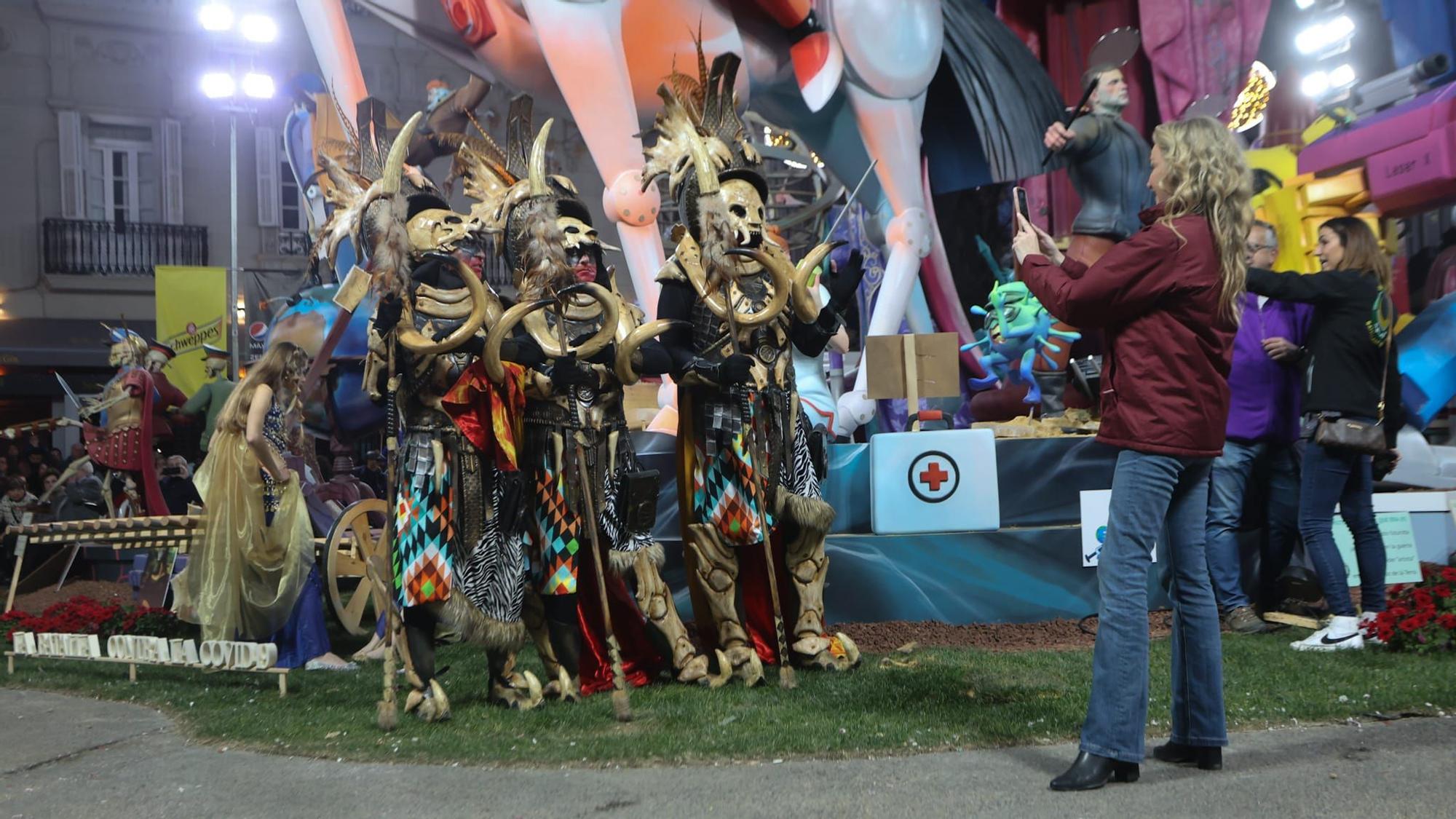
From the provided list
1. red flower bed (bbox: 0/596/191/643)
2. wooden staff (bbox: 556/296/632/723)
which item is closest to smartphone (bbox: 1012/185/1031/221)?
wooden staff (bbox: 556/296/632/723)

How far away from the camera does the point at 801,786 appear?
3420 millimetres

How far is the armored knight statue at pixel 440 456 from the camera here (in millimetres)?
4641

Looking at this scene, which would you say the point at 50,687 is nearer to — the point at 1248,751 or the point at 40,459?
the point at 1248,751

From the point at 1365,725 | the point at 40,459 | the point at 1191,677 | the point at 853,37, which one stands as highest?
the point at 853,37

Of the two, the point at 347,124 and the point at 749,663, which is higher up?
the point at 347,124

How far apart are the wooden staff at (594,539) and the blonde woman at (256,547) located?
1.75 metres

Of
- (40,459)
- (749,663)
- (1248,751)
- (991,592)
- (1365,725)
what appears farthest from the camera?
(40,459)

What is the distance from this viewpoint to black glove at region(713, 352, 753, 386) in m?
4.98

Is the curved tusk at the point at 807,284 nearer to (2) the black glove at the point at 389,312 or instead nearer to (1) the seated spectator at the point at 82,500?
(2) the black glove at the point at 389,312

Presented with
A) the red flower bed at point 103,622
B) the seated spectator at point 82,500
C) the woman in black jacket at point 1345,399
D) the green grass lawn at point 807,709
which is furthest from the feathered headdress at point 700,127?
the seated spectator at point 82,500

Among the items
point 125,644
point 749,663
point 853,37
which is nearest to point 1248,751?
point 749,663

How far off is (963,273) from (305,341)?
5.92 metres

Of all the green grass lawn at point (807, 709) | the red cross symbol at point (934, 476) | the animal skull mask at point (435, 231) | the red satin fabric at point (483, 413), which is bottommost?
the green grass lawn at point (807, 709)

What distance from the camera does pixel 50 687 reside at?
5.97 meters
